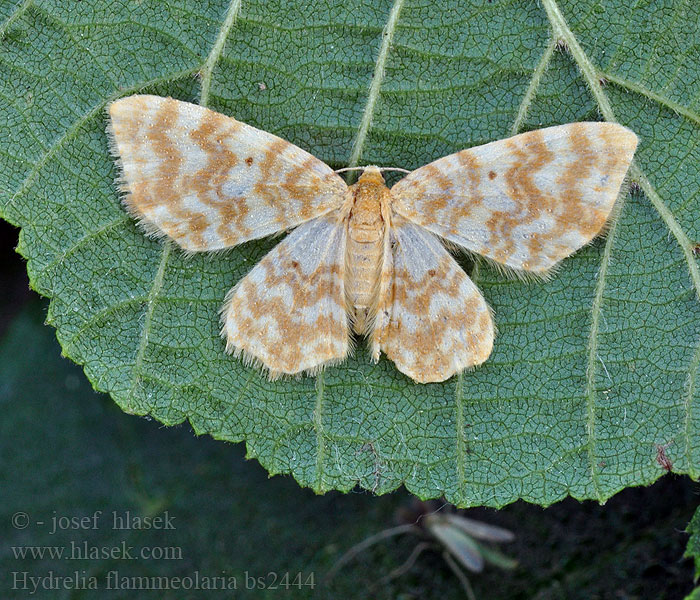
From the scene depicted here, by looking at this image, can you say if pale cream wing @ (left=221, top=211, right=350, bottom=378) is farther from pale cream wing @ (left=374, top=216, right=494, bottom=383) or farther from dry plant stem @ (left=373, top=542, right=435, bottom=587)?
dry plant stem @ (left=373, top=542, right=435, bottom=587)

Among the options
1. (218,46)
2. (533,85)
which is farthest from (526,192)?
(218,46)

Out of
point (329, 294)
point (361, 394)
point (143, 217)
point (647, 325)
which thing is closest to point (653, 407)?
point (647, 325)

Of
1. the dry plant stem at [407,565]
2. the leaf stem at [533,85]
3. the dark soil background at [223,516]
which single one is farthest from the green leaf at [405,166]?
the dry plant stem at [407,565]

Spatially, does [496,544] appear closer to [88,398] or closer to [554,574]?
[554,574]

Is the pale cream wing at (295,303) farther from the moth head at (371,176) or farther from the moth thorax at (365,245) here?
the moth head at (371,176)

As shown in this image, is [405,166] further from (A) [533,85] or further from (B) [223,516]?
(B) [223,516]
